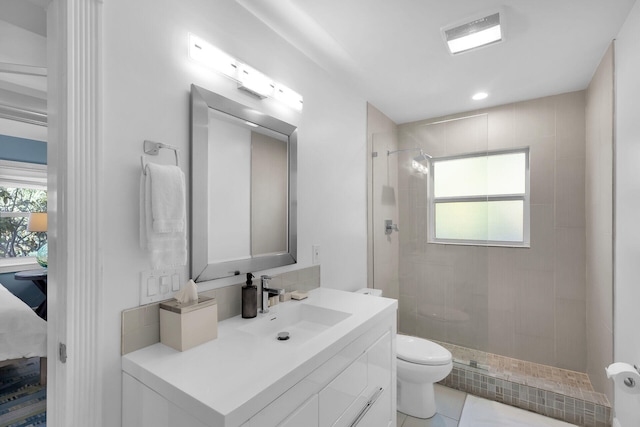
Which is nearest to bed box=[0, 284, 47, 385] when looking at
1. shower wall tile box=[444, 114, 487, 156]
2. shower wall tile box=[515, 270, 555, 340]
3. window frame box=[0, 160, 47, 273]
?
window frame box=[0, 160, 47, 273]

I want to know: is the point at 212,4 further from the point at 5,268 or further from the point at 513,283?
the point at 5,268

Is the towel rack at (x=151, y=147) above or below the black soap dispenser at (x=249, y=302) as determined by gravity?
above

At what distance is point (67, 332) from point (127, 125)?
2.30 feet

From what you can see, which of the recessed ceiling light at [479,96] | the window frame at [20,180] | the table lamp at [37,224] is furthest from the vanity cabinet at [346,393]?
the window frame at [20,180]

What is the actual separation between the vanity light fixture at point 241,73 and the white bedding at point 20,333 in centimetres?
250

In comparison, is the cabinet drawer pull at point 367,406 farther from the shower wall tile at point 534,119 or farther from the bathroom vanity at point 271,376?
the shower wall tile at point 534,119

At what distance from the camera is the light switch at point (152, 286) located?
1.14m

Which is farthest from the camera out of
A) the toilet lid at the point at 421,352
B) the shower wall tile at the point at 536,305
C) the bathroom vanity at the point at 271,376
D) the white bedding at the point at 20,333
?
the shower wall tile at the point at 536,305

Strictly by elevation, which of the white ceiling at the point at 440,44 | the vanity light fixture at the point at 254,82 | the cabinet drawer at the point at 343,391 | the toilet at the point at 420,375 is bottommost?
the toilet at the point at 420,375

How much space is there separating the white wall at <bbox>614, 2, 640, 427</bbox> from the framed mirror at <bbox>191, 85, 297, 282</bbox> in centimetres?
178

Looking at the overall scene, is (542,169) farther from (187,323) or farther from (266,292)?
(187,323)

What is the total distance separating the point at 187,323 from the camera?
110 cm

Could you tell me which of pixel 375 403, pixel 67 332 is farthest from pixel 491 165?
pixel 67 332

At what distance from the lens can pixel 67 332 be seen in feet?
3.09
